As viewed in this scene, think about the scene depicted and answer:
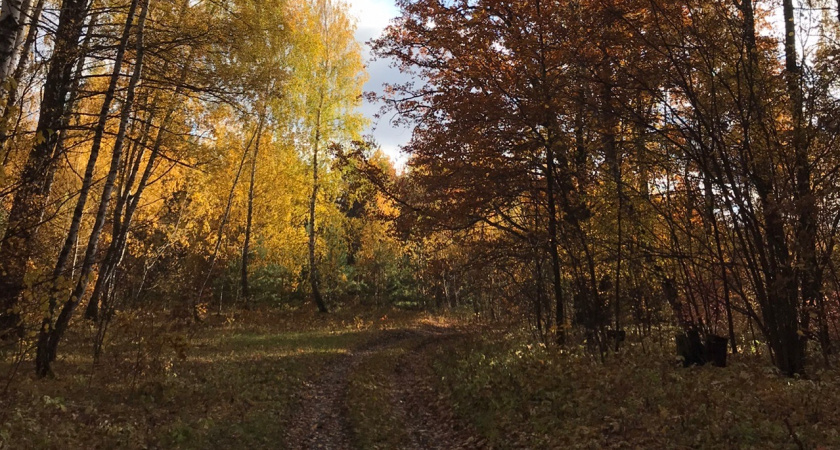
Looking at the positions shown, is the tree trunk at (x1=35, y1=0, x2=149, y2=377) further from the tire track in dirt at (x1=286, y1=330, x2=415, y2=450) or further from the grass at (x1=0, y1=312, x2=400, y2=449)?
the tire track in dirt at (x1=286, y1=330, x2=415, y2=450)

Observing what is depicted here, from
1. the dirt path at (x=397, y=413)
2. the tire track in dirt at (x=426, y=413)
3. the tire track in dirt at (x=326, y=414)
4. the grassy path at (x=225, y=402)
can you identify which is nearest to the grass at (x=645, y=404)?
the tire track in dirt at (x=426, y=413)

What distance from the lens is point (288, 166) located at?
72.9 ft

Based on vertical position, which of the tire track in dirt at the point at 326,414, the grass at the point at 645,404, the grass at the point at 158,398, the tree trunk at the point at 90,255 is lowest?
the tire track in dirt at the point at 326,414

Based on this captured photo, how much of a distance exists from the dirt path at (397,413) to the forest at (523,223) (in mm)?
69

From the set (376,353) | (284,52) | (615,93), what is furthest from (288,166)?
(615,93)

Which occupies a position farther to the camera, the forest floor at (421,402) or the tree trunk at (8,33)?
the forest floor at (421,402)

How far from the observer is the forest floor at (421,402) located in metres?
5.39

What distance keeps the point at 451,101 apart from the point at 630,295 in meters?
6.42

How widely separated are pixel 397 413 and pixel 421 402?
0.96 m

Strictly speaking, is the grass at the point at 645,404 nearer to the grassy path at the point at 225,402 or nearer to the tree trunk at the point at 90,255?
the grassy path at the point at 225,402

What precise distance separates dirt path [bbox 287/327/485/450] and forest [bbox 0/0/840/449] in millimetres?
69

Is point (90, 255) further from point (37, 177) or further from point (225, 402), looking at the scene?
point (225, 402)

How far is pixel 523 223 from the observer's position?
12.3 meters

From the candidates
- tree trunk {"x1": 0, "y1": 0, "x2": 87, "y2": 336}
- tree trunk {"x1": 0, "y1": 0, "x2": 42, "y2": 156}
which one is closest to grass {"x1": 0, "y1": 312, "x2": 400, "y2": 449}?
tree trunk {"x1": 0, "y1": 0, "x2": 87, "y2": 336}
